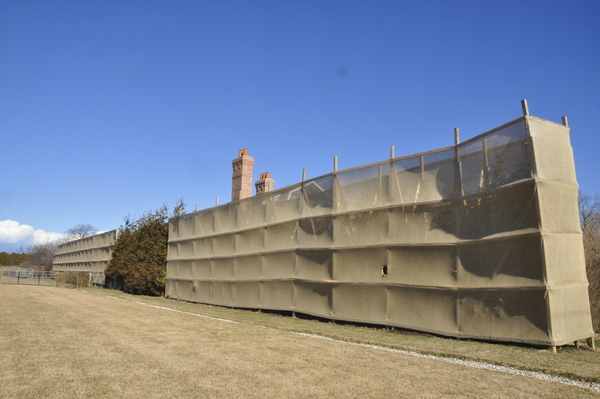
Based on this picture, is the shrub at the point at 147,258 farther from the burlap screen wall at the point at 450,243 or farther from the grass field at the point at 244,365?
the grass field at the point at 244,365

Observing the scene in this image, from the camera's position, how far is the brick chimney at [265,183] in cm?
1775

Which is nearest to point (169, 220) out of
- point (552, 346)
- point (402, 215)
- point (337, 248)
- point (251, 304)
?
point (251, 304)

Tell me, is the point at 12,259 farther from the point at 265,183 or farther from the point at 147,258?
the point at 265,183

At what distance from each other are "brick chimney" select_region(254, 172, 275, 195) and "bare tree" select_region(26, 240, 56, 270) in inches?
1834

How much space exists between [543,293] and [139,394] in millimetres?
6103

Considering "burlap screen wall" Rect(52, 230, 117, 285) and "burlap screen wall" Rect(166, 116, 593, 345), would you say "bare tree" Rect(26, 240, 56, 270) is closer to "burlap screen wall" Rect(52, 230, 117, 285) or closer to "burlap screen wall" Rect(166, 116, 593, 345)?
"burlap screen wall" Rect(52, 230, 117, 285)

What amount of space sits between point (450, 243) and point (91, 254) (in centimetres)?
2991

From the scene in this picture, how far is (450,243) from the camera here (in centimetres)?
825

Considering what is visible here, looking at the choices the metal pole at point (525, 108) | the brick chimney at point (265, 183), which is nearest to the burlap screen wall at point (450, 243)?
the metal pole at point (525, 108)

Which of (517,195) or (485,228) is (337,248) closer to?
(485,228)

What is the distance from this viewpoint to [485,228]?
7.75 metres

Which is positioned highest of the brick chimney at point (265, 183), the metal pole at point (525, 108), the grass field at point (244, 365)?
the brick chimney at point (265, 183)

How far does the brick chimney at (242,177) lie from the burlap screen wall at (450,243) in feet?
16.6

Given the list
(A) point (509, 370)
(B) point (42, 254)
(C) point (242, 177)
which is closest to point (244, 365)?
(A) point (509, 370)
